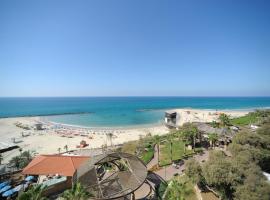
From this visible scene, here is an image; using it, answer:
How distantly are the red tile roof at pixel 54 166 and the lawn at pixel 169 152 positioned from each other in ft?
48.2

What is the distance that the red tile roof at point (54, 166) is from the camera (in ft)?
78.3

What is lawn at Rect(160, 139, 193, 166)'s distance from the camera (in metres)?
31.3

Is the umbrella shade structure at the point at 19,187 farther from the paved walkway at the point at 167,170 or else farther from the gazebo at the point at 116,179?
the paved walkway at the point at 167,170

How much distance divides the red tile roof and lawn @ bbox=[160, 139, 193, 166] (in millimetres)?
14696

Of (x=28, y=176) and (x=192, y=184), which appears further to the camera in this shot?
(x=28, y=176)

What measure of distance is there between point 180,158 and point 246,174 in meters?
13.8

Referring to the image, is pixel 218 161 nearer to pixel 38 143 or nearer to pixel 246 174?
pixel 246 174

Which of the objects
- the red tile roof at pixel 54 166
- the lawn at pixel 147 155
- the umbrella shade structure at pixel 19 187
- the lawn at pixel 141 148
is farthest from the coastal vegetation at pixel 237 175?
the umbrella shade structure at pixel 19 187

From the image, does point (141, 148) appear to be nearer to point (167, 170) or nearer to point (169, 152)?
point (169, 152)

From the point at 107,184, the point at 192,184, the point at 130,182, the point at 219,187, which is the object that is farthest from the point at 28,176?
the point at 219,187

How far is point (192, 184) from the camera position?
72.0 feet

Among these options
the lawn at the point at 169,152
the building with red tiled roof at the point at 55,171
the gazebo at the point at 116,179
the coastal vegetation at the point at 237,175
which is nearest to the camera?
the gazebo at the point at 116,179

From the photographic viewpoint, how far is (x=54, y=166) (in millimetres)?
24656

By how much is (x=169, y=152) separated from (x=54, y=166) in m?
21.6
